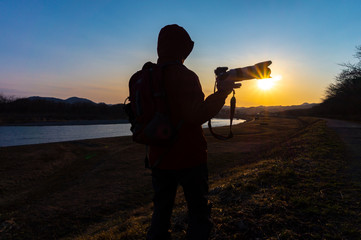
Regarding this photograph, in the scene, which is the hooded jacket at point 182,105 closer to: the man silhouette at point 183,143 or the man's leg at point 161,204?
the man silhouette at point 183,143

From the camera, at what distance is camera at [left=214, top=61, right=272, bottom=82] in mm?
2352

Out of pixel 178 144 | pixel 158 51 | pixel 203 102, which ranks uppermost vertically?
pixel 158 51

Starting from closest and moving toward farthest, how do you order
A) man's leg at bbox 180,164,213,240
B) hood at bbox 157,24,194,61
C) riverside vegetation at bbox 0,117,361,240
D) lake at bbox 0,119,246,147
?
man's leg at bbox 180,164,213,240, hood at bbox 157,24,194,61, riverside vegetation at bbox 0,117,361,240, lake at bbox 0,119,246,147

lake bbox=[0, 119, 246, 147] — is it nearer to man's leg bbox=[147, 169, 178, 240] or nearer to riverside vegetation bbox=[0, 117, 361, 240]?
riverside vegetation bbox=[0, 117, 361, 240]

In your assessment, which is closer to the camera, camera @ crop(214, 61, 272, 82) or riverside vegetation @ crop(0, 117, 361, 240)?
camera @ crop(214, 61, 272, 82)

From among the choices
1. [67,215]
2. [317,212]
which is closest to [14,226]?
[67,215]

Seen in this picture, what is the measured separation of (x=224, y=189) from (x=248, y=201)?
3.69 ft

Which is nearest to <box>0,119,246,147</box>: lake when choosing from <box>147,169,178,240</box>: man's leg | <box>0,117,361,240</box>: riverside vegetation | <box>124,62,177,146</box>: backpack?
<box>0,117,361,240</box>: riverside vegetation

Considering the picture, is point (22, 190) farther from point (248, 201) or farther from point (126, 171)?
point (248, 201)

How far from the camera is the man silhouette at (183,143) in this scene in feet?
6.43

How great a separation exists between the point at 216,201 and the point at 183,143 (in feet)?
10.0

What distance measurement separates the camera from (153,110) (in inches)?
80.1

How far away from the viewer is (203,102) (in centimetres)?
199

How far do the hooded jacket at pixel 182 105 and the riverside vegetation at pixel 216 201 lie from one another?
1811 mm
